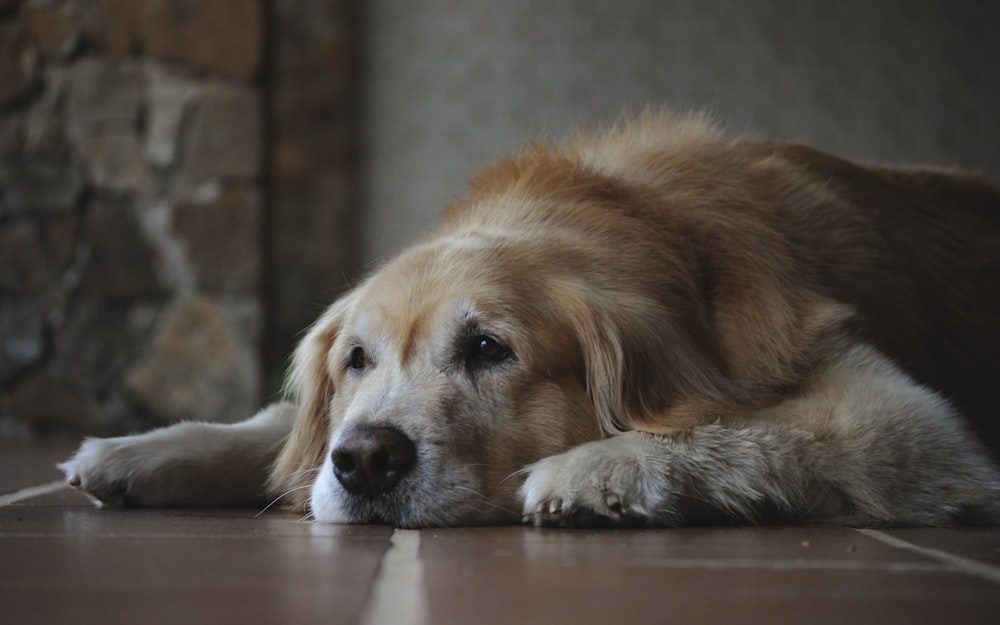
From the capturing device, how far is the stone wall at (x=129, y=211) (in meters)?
7.42

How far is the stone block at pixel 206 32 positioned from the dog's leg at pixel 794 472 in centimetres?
558

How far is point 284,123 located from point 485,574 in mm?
6285

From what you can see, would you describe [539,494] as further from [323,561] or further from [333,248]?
[333,248]

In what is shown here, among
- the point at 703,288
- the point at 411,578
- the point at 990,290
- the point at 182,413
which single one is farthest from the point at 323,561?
the point at 182,413

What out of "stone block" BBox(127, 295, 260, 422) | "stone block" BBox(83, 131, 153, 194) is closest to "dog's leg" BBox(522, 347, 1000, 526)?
"stone block" BBox(127, 295, 260, 422)

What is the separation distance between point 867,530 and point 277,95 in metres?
5.98

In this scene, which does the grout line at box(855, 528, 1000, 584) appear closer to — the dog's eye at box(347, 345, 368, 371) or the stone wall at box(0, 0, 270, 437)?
the dog's eye at box(347, 345, 368, 371)

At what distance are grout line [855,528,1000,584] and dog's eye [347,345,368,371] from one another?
1.31 m

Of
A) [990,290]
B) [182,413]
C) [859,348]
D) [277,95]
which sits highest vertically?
[277,95]

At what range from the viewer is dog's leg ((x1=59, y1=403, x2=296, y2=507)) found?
2.79m

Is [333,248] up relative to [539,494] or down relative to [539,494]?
up

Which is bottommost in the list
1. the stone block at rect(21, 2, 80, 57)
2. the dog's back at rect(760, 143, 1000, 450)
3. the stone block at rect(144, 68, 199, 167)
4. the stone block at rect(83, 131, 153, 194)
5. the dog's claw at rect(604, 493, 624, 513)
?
the dog's claw at rect(604, 493, 624, 513)

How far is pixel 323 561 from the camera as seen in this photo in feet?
6.05

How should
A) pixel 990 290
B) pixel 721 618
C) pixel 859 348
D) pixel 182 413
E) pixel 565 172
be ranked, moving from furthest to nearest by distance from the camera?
pixel 182 413 < pixel 990 290 < pixel 565 172 < pixel 859 348 < pixel 721 618
